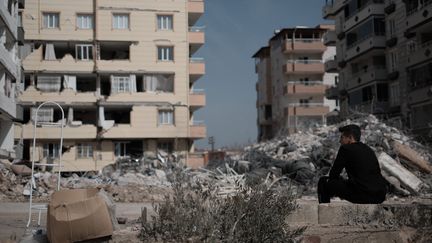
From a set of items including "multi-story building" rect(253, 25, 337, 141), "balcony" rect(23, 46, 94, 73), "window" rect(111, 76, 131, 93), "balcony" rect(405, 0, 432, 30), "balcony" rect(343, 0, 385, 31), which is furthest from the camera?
"multi-story building" rect(253, 25, 337, 141)

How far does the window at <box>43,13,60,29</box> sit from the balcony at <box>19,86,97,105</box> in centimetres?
532

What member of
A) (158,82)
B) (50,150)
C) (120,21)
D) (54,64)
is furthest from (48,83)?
(158,82)

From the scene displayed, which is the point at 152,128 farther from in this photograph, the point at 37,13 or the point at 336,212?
the point at 336,212

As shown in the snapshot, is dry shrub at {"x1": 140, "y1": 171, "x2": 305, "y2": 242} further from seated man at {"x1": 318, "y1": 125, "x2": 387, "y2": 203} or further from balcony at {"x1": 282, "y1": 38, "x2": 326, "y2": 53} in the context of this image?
balcony at {"x1": 282, "y1": 38, "x2": 326, "y2": 53}

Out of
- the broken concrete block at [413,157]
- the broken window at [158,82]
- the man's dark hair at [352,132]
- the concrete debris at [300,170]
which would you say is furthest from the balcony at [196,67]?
the man's dark hair at [352,132]

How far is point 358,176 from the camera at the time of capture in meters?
7.30

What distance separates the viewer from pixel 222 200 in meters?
6.75

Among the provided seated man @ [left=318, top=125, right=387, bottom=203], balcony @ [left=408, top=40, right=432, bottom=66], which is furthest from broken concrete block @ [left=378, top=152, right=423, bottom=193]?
balcony @ [left=408, top=40, right=432, bottom=66]

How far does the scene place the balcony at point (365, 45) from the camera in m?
45.2

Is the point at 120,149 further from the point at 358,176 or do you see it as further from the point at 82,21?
the point at 358,176

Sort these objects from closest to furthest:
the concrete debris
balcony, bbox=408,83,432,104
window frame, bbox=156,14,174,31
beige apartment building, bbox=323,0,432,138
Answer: the concrete debris < balcony, bbox=408,83,432,104 < beige apartment building, bbox=323,0,432,138 < window frame, bbox=156,14,174,31

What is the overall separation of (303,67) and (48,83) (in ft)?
107

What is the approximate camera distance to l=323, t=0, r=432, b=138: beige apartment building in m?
37.5

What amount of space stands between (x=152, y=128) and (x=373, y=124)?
21.9 m
